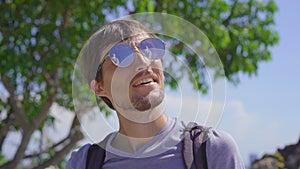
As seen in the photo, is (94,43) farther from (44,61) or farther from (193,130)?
(44,61)

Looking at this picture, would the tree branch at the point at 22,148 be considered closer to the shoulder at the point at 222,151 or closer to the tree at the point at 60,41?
the tree at the point at 60,41

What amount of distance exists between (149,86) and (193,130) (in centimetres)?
17

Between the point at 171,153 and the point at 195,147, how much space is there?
70 mm

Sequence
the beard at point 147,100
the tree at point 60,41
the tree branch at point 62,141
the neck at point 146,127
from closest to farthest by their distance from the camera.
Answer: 1. the beard at point 147,100
2. the neck at point 146,127
3. the tree at point 60,41
4. the tree branch at point 62,141

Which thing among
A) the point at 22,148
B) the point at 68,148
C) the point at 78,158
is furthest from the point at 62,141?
the point at 78,158

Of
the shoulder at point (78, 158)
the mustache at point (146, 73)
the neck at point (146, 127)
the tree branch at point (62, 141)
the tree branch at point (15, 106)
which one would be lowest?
the tree branch at point (62, 141)

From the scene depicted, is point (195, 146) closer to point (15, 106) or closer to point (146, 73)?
point (146, 73)

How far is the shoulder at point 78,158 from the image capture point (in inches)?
68.1

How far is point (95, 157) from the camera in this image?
1.71 metres

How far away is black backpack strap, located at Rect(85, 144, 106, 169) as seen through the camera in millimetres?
1695

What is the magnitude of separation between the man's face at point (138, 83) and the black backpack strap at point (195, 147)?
0.12 m

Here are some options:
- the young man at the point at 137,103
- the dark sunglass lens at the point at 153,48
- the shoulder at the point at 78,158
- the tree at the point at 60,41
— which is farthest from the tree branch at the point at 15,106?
the dark sunglass lens at the point at 153,48

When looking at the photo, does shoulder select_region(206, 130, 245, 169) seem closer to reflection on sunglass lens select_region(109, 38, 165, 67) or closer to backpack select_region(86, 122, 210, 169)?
backpack select_region(86, 122, 210, 169)

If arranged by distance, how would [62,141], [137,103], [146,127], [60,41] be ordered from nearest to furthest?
[137,103] → [146,127] → [60,41] → [62,141]
